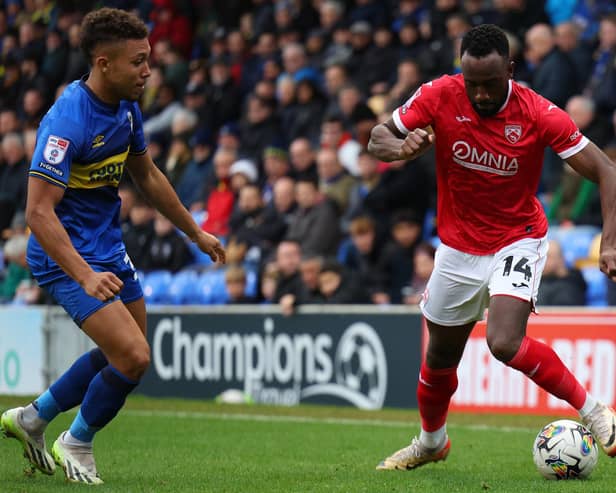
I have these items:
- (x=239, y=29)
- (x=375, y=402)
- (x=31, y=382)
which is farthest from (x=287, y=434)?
(x=239, y=29)

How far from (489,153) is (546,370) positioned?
130 centimetres

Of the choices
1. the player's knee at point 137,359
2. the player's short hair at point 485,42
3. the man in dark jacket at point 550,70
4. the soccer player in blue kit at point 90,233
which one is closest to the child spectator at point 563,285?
the man in dark jacket at point 550,70

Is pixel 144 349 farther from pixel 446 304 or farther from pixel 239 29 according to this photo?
pixel 239 29

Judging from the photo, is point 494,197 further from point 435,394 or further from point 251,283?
Answer: point 251,283

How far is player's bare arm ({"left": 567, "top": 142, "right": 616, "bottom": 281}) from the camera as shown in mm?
6602

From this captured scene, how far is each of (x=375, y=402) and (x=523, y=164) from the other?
21.3 feet

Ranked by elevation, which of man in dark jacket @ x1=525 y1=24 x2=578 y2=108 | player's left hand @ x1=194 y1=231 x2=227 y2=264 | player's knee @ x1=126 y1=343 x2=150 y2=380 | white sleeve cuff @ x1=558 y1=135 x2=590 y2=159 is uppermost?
man in dark jacket @ x1=525 y1=24 x2=578 y2=108

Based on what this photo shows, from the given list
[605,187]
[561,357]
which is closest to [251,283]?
[561,357]

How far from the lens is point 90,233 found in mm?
6844

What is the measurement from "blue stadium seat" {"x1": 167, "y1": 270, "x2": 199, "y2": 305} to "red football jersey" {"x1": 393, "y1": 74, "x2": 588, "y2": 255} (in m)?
9.30

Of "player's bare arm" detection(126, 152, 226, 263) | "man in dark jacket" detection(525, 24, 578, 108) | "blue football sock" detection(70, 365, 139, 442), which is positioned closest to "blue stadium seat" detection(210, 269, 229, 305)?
"man in dark jacket" detection(525, 24, 578, 108)

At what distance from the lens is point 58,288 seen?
267 inches

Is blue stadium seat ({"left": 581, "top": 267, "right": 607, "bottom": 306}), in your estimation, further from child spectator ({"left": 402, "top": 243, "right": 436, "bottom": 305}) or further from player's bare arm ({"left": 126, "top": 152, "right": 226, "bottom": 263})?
player's bare arm ({"left": 126, "top": 152, "right": 226, "bottom": 263})

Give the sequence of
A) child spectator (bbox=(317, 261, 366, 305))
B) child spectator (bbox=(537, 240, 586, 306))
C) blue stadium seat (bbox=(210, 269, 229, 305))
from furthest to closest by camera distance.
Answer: blue stadium seat (bbox=(210, 269, 229, 305)) < child spectator (bbox=(317, 261, 366, 305)) < child spectator (bbox=(537, 240, 586, 306))
